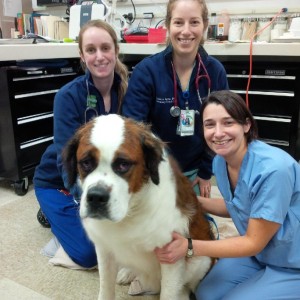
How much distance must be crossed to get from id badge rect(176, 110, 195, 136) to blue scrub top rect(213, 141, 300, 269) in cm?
53

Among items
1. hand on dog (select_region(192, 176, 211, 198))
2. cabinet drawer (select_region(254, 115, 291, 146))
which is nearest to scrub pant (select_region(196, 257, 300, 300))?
hand on dog (select_region(192, 176, 211, 198))

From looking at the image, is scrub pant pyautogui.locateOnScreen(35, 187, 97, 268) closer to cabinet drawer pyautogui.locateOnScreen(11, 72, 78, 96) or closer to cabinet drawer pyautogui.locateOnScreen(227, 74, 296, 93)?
cabinet drawer pyautogui.locateOnScreen(11, 72, 78, 96)

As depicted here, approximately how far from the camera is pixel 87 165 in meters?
1.17

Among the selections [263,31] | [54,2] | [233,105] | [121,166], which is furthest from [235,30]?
[121,166]

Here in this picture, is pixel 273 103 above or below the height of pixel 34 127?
above

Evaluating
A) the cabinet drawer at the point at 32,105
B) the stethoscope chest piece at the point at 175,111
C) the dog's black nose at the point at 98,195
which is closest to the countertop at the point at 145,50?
the cabinet drawer at the point at 32,105

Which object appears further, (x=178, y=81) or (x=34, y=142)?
(x=34, y=142)

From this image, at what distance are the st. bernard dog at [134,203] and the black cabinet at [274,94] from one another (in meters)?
1.73

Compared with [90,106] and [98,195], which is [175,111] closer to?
[90,106]

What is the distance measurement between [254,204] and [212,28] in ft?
9.43

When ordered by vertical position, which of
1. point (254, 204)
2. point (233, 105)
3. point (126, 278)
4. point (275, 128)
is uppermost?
point (233, 105)

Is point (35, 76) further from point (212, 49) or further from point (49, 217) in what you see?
point (212, 49)

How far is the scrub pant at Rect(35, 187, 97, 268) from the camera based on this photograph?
192 cm

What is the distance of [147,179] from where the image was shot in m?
1.24
